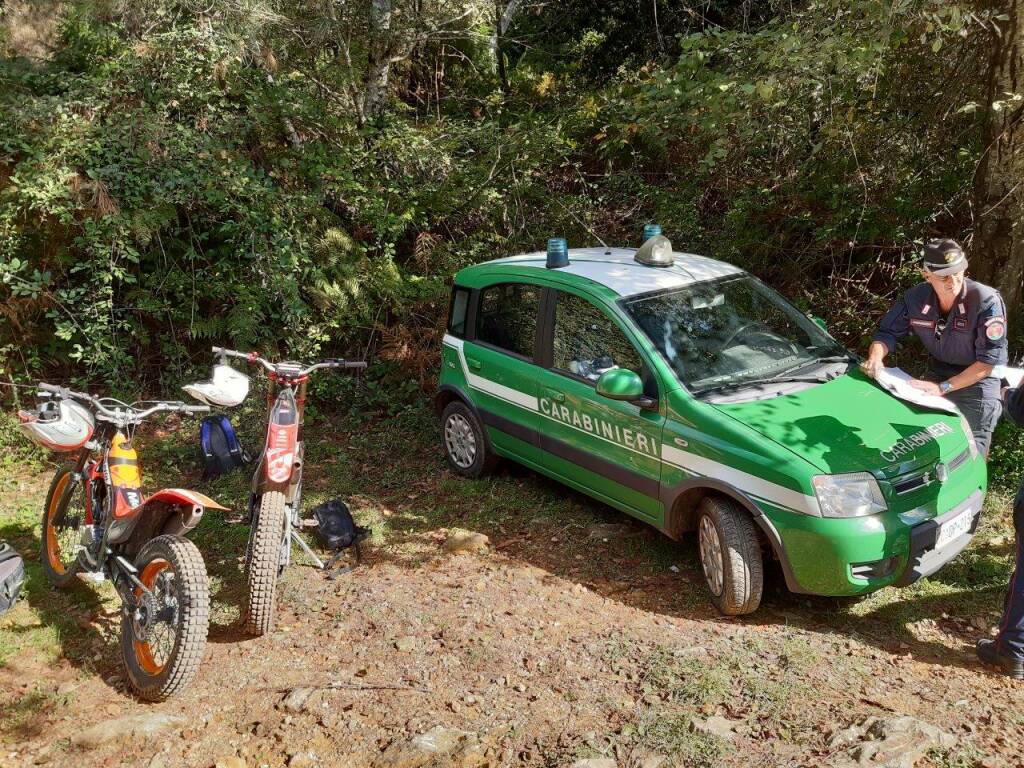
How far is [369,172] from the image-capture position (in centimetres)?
913


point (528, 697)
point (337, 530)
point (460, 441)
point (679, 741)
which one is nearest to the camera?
point (679, 741)

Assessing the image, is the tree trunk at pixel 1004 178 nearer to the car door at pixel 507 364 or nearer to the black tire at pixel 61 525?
the car door at pixel 507 364

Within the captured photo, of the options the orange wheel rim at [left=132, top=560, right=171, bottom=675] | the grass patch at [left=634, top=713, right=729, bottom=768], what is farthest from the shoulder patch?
the orange wheel rim at [left=132, top=560, right=171, bottom=675]

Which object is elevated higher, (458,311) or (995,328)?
(995,328)

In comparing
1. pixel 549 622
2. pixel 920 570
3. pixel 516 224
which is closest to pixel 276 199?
pixel 516 224

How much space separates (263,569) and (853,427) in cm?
333

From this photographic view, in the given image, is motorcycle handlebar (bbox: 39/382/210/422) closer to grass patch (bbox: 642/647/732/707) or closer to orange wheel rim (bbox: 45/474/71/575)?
orange wheel rim (bbox: 45/474/71/575)

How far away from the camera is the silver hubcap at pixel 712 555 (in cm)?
470

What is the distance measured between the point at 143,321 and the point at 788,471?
677cm

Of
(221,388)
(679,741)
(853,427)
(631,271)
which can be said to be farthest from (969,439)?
(221,388)

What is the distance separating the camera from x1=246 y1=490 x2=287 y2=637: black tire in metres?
4.58

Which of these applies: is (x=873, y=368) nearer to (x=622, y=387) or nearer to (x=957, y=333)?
(x=957, y=333)

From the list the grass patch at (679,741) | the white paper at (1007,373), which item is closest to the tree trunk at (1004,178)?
the white paper at (1007,373)

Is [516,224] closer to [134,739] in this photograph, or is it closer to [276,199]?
[276,199]
